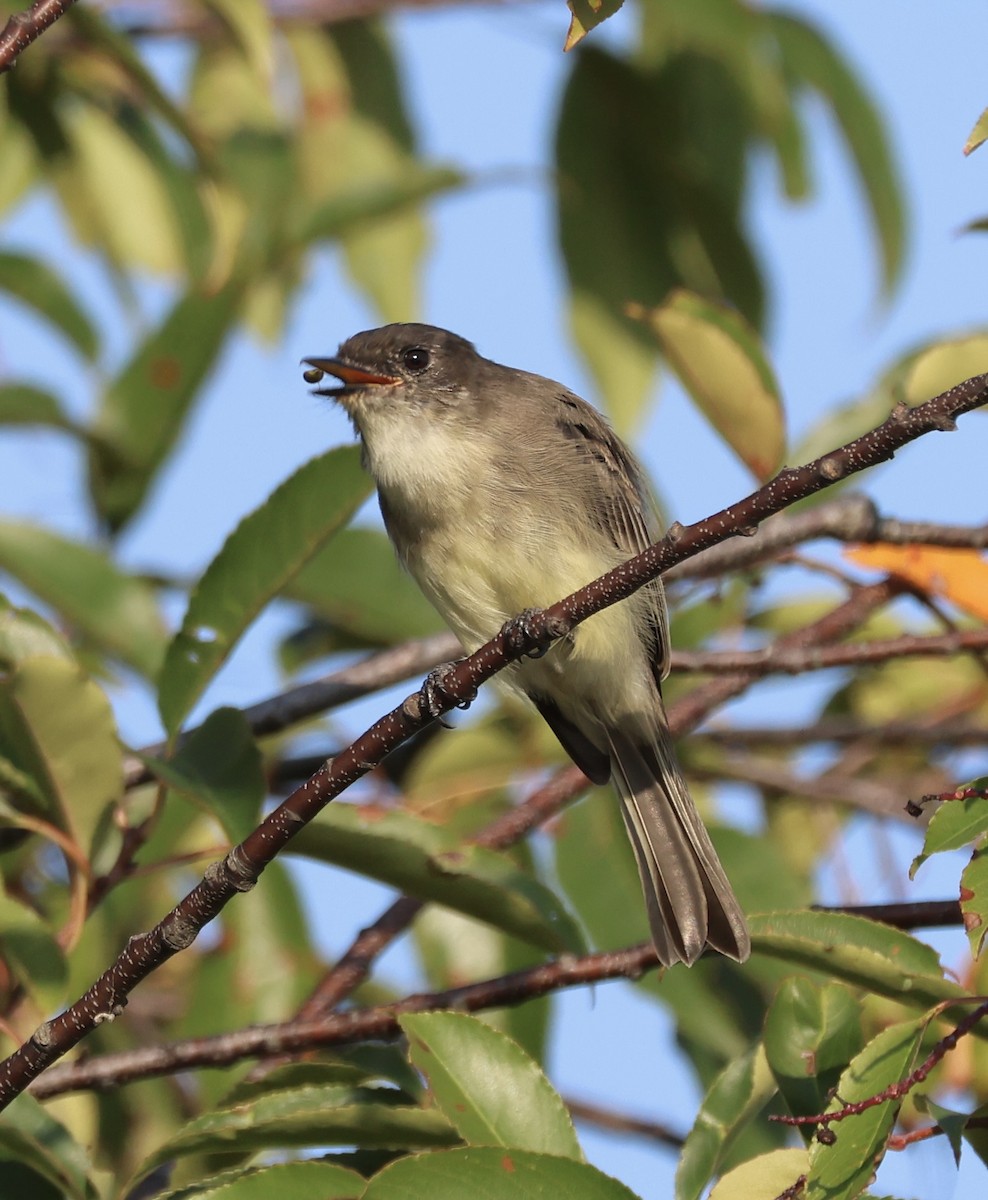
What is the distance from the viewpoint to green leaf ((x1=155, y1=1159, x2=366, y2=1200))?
2.31 m

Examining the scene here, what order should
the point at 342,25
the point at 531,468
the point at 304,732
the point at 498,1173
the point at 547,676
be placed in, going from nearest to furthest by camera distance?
the point at 498,1173 → the point at 531,468 → the point at 547,676 → the point at 304,732 → the point at 342,25

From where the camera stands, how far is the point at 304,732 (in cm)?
443

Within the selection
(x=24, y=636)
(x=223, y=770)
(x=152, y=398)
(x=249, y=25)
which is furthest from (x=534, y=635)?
(x=249, y=25)

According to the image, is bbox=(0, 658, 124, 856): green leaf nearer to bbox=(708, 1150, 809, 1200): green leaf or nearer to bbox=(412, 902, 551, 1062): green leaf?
bbox=(412, 902, 551, 1062): green leaf

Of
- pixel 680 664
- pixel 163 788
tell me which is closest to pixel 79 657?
pixel 163 788

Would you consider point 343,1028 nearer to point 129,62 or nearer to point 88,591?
point 88,591

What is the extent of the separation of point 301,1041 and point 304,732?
5.00ft

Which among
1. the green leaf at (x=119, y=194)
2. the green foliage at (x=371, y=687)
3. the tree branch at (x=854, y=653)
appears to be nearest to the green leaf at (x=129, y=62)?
the green foliage at (x=371, y=687)

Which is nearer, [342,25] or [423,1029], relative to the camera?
[423,1029]

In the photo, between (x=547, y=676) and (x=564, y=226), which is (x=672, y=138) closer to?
(x=564, y=226)

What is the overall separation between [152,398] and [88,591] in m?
A: 0.73

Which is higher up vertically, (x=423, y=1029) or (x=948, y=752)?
(x=948, y=752)

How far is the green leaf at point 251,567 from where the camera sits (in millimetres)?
3057

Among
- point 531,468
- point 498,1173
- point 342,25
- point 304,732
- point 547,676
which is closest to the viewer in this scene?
point 498,1173
